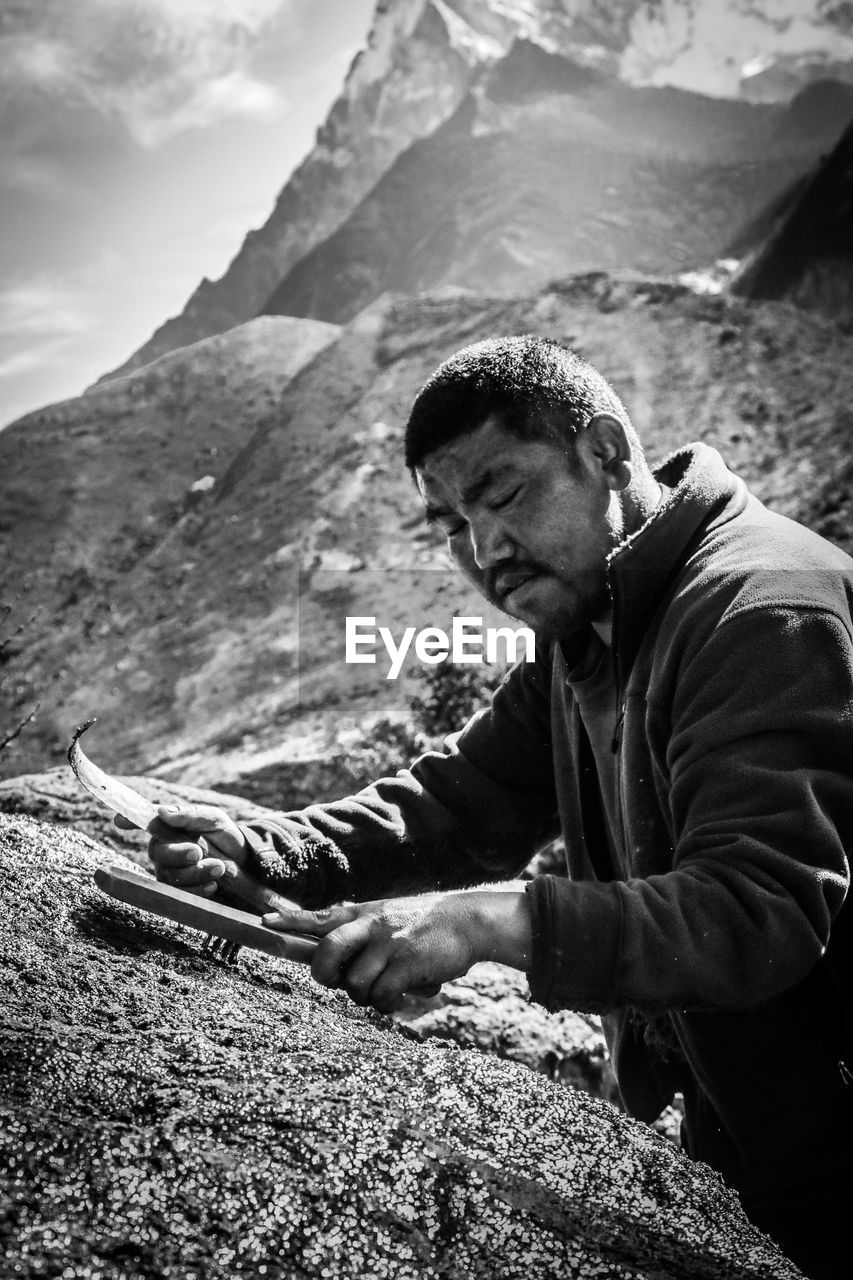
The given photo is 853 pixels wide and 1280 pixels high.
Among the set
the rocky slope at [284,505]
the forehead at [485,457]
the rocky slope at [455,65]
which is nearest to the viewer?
the forehead at [485,457]

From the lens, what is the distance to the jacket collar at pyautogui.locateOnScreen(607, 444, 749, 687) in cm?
182

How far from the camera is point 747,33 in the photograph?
52312 mm

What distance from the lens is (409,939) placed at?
4.14 feet

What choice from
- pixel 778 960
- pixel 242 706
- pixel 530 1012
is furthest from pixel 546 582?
pixel 242 706

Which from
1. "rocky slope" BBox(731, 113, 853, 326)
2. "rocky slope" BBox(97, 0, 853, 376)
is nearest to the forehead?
"rocky slope" BBox(731, 113, 853, 326)

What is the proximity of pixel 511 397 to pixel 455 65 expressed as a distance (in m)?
62.5

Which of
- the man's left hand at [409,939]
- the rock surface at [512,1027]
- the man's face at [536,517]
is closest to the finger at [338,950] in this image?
the man's left hand at [409,939]

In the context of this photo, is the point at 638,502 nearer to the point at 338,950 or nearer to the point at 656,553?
the point at 656,553

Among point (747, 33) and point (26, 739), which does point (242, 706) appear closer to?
point (26, 739)

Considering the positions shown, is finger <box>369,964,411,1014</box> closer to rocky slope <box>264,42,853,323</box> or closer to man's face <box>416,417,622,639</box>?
man's face <box>416,417,622,639</box>

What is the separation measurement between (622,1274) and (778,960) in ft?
1.48

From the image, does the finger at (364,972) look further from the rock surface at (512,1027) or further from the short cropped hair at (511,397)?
the rock surface at (512,1027)

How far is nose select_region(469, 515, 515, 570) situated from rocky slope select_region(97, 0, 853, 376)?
50128 mm

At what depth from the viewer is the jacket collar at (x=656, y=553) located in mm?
1824
